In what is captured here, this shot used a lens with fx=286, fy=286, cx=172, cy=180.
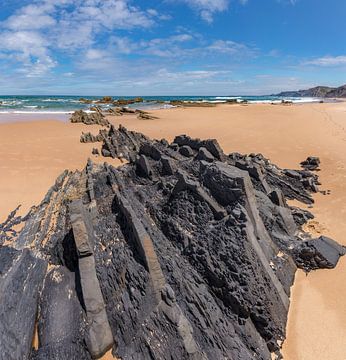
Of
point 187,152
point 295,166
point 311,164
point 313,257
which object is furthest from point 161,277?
point 311,164

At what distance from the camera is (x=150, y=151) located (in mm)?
8562

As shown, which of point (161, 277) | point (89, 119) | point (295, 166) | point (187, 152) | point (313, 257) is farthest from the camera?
point (89, 119)

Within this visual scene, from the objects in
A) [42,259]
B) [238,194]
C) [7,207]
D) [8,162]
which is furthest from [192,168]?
[8,162]

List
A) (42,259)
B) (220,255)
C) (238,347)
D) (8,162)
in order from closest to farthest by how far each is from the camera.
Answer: (238,347) < (220,255) < (42,259) < (8,162)

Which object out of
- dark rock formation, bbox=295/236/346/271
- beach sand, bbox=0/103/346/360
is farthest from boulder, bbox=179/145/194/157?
dark rock formation, bbox=295/236/346/271

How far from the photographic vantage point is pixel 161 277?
12.1ft

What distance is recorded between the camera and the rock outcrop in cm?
339

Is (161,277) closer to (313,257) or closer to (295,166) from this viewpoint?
(313,257)

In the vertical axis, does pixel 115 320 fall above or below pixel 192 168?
→ below

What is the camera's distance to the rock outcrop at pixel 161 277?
3393mm

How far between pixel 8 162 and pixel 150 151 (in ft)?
25.7

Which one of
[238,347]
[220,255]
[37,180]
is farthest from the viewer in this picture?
[37,180]

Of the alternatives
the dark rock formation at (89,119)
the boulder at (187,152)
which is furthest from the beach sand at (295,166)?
the dark rock formation at (89,119)

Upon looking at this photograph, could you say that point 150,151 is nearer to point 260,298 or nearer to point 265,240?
point 265,240
